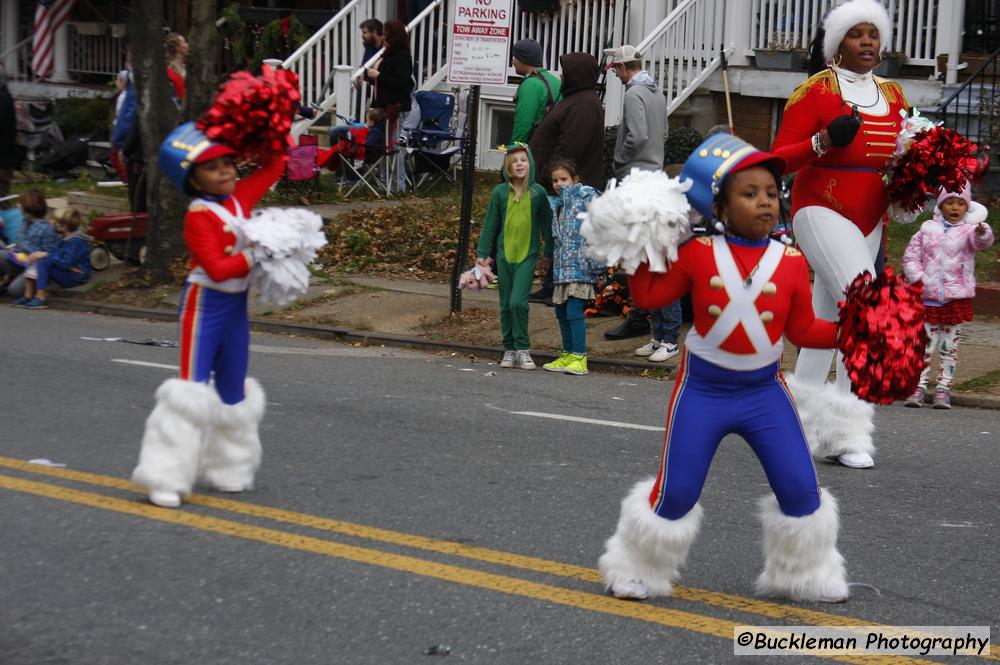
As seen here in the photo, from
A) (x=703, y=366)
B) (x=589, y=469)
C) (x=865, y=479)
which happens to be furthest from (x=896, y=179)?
(x=703, y=366)

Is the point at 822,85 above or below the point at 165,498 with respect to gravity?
above

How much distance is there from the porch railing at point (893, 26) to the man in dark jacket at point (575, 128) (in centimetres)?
449

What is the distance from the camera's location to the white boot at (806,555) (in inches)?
197

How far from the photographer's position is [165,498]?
6.16 m

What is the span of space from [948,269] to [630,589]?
17.3 ft

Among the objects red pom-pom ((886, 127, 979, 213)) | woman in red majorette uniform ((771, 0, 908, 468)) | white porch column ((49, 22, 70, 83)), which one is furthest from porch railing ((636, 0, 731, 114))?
white porch column ((49, 22, 70, 83))

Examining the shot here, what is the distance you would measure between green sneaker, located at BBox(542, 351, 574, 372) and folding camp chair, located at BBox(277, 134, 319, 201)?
22.9ft

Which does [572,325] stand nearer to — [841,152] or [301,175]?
[841,152]

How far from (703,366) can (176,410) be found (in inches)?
95.9

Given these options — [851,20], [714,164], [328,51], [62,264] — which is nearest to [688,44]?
[328,51]

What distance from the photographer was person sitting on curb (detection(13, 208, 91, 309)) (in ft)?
45.8

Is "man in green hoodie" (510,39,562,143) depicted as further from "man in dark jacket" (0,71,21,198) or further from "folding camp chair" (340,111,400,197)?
"man in dark jacket" (0,71,21,198)

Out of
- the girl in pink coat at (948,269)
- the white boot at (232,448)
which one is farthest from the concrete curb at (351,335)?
the white boot at (232,448)

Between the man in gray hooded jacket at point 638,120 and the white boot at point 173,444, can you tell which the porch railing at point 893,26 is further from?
the white boot at point 173,444
